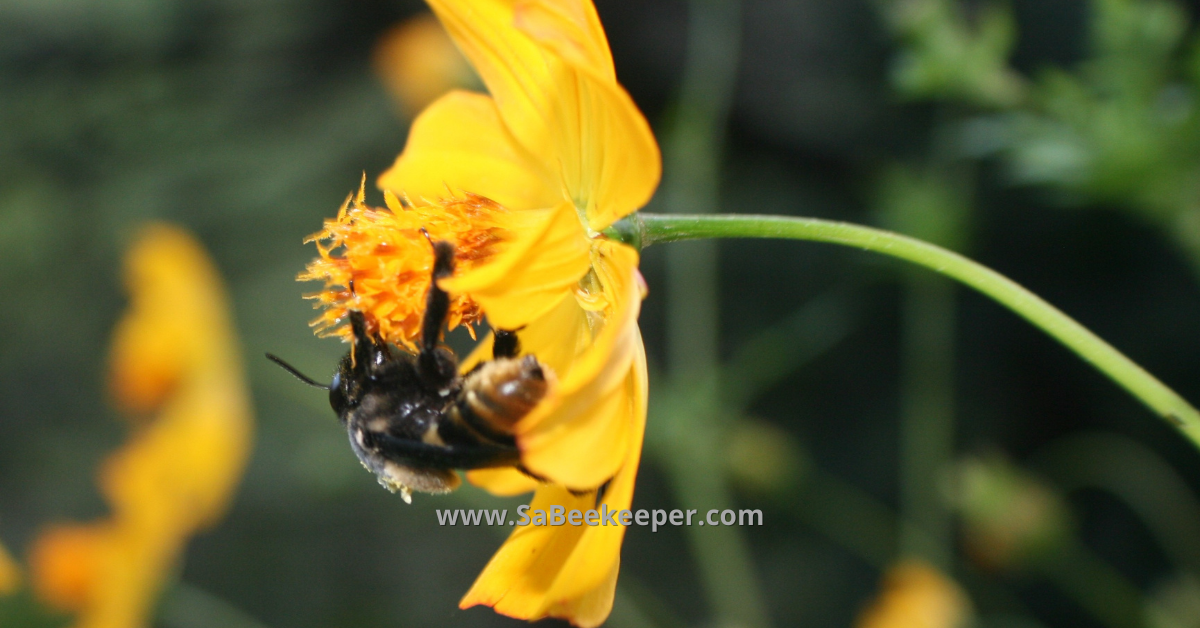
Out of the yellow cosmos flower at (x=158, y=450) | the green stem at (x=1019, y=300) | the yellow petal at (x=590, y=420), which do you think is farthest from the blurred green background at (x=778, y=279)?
the yellow petal at (x=590, y=420)

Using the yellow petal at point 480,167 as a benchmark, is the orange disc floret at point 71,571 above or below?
below

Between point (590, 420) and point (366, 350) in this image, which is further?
point (366, 350)

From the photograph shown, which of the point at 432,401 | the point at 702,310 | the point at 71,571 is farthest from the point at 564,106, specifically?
the point at 71,571

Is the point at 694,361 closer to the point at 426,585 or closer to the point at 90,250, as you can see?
the point at 426,585

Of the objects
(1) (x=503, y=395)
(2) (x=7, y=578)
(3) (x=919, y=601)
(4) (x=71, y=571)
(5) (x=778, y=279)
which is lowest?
(4) (x=71, y=571)

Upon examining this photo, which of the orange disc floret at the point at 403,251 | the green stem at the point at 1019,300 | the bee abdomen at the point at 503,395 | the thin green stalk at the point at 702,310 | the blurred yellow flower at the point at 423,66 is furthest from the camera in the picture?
the blurred yellow flower at the point at 423,66

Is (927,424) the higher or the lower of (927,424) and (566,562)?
the lower

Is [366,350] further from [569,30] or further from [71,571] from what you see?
[71,571]

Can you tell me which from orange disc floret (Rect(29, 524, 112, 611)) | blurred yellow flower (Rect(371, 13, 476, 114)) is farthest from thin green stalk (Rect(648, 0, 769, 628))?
orange disc floret (Rect(29, 524, 112, 611))

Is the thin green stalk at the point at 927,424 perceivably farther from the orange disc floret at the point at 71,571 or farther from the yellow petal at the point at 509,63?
the orange disc floret at the point at 71,571
